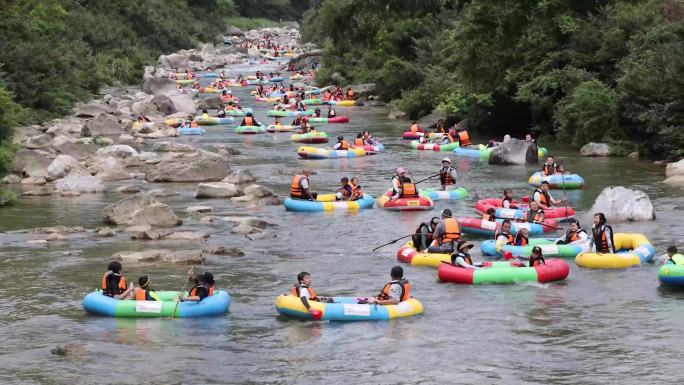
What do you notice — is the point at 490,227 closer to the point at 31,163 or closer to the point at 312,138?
the point at 31,163

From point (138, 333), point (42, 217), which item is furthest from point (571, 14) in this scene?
point (138, 333)

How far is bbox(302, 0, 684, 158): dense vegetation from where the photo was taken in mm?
33406

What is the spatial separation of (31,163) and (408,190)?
12405 millimetres

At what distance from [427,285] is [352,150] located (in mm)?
18357

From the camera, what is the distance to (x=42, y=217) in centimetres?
2589

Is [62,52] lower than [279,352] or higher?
higher

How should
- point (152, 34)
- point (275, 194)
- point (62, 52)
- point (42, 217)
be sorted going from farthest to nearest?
point (152, 34) → point (62, 52) → point (275, 194) → point (42, 217)

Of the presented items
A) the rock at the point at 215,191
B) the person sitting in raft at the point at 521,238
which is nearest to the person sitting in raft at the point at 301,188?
the rock at the point at 215,191

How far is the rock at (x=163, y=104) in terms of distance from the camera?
5138 centimetres

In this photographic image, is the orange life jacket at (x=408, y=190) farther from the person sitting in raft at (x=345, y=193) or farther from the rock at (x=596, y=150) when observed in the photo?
the rock at (x=596, y=150)

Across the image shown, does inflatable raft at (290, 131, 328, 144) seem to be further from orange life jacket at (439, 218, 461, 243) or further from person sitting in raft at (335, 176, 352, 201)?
orange life jacket at (439, 218, 461, 243)

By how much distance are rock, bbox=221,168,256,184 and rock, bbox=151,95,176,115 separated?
812 inches

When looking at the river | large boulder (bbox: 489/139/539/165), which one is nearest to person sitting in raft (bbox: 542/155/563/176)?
the river

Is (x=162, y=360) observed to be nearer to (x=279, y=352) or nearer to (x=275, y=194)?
(x=279, y=352)
